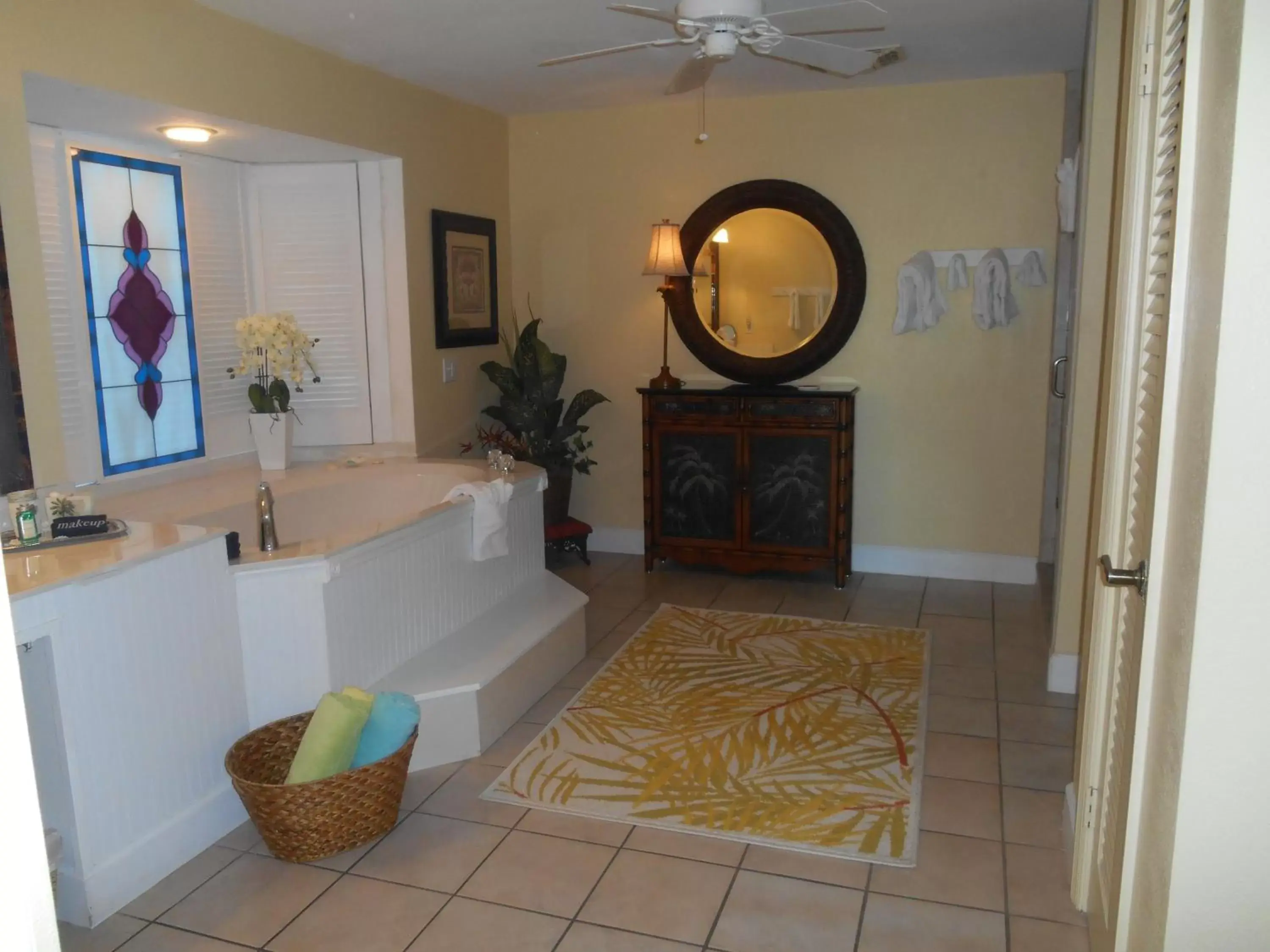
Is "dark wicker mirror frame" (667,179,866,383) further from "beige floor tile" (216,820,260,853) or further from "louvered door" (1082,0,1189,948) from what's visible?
"beige floor tile" (216,820,260,853)

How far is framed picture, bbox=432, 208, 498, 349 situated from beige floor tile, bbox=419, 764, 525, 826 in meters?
2.37

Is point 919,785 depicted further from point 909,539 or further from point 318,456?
point 318,456

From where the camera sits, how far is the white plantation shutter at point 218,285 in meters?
4.01

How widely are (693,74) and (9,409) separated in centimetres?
226

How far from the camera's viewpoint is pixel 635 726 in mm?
3250

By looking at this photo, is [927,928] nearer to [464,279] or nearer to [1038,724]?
[1038,724]

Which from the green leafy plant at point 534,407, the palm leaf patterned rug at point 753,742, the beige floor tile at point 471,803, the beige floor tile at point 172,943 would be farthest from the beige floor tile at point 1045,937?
the green leafy plant at point 534,407

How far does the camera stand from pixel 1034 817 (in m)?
2.66

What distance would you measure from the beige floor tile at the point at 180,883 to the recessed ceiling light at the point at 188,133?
2412mm

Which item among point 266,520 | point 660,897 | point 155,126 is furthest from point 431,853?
point 155,126

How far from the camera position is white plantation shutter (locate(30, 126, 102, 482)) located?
3.32 metres

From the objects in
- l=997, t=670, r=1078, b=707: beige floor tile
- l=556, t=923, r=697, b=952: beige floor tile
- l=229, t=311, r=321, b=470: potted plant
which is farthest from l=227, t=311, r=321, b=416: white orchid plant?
l=997, t=670, r=1078, b=707: beige floor tile

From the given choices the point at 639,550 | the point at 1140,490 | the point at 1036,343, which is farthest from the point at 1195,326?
the point at 639,550

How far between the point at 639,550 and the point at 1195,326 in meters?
4.30
